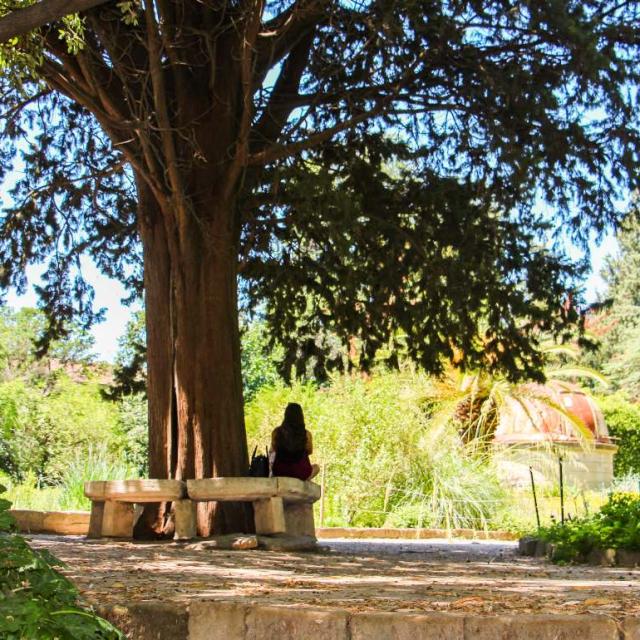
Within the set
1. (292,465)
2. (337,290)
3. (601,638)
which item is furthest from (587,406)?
(601,638)

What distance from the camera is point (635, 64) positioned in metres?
9.88

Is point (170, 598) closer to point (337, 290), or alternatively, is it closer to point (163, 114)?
point (163, 114)

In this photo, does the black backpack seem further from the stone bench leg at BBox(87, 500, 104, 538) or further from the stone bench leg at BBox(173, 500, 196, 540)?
the stone bench leg at BBox(87, 500, 104, 538)

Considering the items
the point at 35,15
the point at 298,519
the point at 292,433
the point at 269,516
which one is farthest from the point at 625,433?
the point at 35,15

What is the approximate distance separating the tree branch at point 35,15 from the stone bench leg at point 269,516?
5.01 m

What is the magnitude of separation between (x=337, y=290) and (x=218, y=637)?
8.66m

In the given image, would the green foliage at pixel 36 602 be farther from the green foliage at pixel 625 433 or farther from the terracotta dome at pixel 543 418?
the green foliage at pixel 625 433

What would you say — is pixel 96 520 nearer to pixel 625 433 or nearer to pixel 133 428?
pixel 133 428

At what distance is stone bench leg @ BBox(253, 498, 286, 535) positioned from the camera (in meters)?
9.25

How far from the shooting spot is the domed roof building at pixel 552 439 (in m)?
20.3

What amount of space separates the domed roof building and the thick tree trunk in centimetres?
990

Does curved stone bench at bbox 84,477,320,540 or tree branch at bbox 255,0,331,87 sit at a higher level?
tree branch at bbox 255,0,331,87

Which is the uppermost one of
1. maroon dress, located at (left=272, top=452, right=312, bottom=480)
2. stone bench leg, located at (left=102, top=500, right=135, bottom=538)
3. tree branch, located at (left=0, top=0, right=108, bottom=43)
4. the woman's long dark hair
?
tree branch, located at (left=0, top=0, right=108, bottom=43)

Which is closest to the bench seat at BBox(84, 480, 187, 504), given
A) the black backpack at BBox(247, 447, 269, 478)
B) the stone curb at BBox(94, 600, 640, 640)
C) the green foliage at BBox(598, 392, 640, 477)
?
the black backpack at BBox(247, 447, 269, 478)
